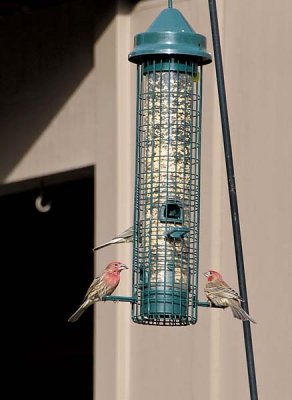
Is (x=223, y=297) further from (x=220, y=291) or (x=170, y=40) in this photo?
(x=170, y=40)

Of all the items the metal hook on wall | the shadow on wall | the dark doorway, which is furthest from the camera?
the dark doorway

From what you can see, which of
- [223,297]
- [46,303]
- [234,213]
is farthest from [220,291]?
[46,303]

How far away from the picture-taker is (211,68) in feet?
29.9

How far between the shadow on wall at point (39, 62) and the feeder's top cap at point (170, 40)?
3.36m

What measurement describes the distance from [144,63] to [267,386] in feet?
8.14

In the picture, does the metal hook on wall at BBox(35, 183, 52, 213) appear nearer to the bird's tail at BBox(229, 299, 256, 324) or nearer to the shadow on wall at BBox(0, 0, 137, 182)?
the shadow on wall at BBox(0, 0, 137, 182)

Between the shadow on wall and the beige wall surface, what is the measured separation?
12 mm

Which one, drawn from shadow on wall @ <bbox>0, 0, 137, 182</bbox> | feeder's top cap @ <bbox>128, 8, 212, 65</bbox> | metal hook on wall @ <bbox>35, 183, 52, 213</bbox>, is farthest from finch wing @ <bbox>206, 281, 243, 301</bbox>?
metal hook on wall @ <bbox>35, 183, 52, 213</bbox>

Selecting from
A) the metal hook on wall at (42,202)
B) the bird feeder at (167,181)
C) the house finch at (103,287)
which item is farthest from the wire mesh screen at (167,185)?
the metal hook on wall at (42,202)

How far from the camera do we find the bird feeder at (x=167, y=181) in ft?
22.2

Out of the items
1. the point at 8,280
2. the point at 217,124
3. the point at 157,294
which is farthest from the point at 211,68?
the point at 8,280

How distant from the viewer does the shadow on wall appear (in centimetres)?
1038

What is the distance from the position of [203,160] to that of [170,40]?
8.10 feet

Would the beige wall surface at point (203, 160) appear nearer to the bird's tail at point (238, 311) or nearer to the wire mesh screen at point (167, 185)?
the wire mesh screen at point (167, 185)
